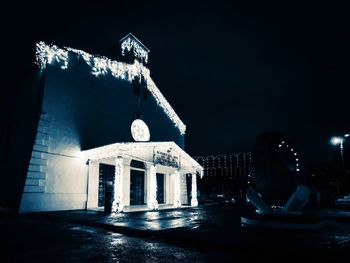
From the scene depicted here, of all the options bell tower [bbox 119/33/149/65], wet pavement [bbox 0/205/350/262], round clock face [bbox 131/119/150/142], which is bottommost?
wet pavement [bbox 0/205/350/262]

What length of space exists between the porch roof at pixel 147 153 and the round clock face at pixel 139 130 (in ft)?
10.8

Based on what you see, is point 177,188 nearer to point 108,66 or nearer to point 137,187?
point 137,187

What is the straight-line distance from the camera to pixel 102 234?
811 cm

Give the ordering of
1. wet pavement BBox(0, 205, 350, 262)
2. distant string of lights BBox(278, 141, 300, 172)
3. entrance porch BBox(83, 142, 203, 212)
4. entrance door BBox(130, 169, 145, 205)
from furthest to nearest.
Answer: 1. entrance door BBox(130, 169, 145, 205)
2. entrance porch BBox(83, 142, 203, 212)
3. distant string of lights BBox(278, 141, 300, 172)
4. wet pavement BBox(0, 205, 350, 262)

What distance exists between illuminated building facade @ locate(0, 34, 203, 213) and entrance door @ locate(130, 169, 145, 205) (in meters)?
0.07

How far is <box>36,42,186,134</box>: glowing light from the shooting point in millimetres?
15477

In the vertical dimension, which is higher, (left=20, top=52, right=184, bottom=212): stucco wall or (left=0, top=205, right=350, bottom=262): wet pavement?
A: (left=20, top=52, right=184, bottom=212): stucco wall

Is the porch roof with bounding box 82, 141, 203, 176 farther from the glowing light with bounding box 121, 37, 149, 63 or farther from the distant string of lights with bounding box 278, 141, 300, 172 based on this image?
the glowing light with bounding box 121, 37, 149, 63

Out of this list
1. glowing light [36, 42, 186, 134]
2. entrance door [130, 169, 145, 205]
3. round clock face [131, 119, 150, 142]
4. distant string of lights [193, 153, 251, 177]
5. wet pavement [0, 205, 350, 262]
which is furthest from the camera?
distant string of lights [193, 153, 251, 177]

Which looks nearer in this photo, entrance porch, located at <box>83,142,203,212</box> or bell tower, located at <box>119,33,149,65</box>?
entrance porch, located at <box>83,142,203,212</box>

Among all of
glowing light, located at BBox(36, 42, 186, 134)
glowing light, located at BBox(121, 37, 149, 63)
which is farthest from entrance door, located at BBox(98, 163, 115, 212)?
glowing light, located at BBox(121, 37, 149, 63)

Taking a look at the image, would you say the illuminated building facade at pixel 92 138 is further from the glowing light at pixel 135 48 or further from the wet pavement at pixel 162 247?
the wet pavement at pixel 162 247

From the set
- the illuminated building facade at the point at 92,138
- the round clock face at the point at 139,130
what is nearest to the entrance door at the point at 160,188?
the illuminated building facade at the point at 92,138

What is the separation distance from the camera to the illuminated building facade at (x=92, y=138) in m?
14.5
